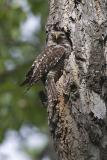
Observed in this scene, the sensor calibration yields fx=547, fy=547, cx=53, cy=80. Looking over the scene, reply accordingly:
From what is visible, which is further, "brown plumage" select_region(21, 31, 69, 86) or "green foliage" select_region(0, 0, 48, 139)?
"green foliage" select_region(0, 0, 48, 139)

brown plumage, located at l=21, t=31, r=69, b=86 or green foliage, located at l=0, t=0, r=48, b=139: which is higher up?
brown plumage, located at l=21, t=31, r=69, b=86

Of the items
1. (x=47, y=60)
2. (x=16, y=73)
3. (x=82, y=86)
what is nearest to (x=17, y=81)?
(x=16, y=73)

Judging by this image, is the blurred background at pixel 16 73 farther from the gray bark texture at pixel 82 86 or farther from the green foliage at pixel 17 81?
the gray bark texture at pixel 82 86

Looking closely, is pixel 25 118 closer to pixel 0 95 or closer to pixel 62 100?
pixel 0 95

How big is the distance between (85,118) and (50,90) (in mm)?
276

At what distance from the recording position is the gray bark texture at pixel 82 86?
2.99 meters

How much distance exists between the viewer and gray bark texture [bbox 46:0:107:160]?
2.99 metres

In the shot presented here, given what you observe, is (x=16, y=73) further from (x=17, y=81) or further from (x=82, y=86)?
(x=82, y=86)

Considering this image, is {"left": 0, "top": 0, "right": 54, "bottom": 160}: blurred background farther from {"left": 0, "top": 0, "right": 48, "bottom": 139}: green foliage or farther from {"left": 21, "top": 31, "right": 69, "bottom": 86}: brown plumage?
{"left": 21, "top": 31, "right": 69, "bottom": 86}: brown plumage

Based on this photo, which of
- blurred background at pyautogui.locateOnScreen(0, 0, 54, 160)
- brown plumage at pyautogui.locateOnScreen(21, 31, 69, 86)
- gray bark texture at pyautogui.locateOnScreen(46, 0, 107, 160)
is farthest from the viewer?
blurred background at pyautogui.locateOnScreen(0, 0, 54, 160)

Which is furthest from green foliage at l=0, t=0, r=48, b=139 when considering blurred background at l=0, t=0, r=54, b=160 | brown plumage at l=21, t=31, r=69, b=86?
brown plumage at l=21, t=31, r=69, b=86

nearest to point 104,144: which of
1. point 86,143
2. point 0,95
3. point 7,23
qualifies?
point 86,143

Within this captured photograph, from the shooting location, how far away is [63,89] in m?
3.11

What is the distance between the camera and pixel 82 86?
3.09 metres
